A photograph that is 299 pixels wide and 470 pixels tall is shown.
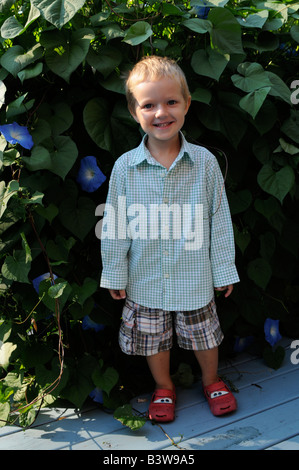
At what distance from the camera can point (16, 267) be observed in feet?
4.97

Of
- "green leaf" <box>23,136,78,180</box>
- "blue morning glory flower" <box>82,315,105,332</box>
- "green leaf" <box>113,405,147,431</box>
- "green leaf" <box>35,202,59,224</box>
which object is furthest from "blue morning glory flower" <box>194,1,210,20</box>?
"green leaf" <box>113,405,147,431</box>

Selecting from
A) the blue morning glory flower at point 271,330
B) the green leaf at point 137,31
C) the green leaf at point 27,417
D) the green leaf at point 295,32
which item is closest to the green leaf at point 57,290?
the green leaf at point 27,417

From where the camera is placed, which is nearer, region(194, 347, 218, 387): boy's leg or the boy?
the boy

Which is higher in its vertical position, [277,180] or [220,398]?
[277,180]

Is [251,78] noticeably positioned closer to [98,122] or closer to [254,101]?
[254,101]

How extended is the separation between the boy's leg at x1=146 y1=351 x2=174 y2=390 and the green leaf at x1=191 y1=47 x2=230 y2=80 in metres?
0.87

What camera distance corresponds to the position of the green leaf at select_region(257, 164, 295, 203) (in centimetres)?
163

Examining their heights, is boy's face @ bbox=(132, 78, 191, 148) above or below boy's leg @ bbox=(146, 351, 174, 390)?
above

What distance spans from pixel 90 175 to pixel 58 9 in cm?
47

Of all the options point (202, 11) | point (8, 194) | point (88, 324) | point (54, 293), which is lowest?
point (88, 324)

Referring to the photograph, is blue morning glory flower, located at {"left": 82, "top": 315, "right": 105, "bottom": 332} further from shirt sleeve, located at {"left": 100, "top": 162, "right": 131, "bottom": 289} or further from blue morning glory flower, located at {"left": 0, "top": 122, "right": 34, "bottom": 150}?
blue morning glory flower, located at {"left": 0, "top": 122, "right": 34, "bottom": 150}

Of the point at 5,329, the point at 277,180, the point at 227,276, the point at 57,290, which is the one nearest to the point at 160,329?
the point at 227,276

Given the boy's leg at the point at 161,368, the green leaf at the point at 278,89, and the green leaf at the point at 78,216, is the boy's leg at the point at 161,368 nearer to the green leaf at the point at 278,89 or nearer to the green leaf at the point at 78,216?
the green leaf at the point at 78,216

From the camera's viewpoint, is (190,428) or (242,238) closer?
(190,428)
